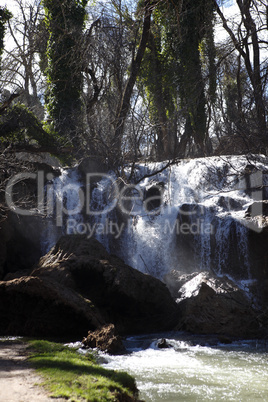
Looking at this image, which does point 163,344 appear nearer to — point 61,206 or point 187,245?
point 187,245

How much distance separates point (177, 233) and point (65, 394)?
405 inches

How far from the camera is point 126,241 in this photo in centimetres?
1513

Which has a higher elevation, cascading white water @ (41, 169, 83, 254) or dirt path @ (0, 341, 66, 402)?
cascading white water @ (41, 169, 83, 254)

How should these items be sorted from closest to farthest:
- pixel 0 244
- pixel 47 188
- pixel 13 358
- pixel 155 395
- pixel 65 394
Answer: pixel 65 394 → pixel 155 395 → pixel 13 358 → pixel 0 244 → pixel 47 188

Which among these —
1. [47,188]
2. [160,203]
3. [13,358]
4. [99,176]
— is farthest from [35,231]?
[13,358]

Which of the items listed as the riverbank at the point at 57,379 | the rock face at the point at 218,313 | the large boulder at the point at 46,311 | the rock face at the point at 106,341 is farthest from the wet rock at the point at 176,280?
the riverbank at the point at 57,379

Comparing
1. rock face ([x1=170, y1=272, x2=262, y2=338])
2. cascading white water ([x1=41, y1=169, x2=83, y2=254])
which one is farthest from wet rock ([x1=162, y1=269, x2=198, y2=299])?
cascading white water ([x1=41, y1=169, x2=83, y2=254])

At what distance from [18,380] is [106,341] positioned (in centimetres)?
309

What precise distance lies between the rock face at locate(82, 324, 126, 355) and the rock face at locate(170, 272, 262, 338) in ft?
6.99

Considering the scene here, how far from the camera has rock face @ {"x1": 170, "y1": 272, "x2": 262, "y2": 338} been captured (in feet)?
31.3

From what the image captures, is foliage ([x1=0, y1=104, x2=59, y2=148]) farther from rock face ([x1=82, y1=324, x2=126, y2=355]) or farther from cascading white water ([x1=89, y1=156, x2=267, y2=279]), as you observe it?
rock face ([x1=82, y1=324, x2=126, y2=355])

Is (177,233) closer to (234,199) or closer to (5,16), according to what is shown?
(234,199)

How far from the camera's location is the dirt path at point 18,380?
168 inches

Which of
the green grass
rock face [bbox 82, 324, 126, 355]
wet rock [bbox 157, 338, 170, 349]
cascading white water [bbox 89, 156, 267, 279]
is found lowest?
wet rock [bbox 157, 338, 170, 349]
